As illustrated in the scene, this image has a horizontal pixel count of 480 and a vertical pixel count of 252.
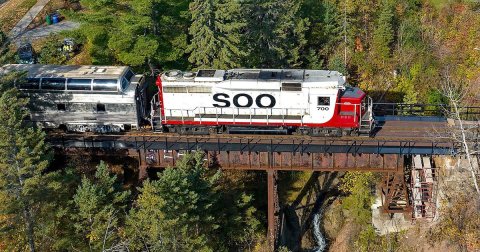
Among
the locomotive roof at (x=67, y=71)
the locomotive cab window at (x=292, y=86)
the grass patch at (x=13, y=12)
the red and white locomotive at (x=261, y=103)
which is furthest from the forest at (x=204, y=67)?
the locomotive cab window at (x=292, y=86)

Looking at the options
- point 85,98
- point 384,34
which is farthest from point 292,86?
point 384,34

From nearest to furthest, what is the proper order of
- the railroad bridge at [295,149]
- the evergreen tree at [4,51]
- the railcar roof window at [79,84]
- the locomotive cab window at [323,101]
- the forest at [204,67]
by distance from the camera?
1. the forest at [204,67]
2. the evergreen tree at [4,51]
3. the railroad bridge at [295,149]
4. the locomotive cab window at [323,101]
5. the railcar roof window at [79,84]

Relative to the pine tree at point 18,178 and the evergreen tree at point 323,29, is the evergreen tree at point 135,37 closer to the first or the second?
the pine tree at point 18,178

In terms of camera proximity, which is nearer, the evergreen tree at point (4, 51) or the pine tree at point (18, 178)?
A: the pine tree at point (18, 178)

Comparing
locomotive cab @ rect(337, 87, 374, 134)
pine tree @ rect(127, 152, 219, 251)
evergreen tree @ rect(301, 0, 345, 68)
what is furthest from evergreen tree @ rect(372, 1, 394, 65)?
pine tree @ rect(127, 152, 219, 251)

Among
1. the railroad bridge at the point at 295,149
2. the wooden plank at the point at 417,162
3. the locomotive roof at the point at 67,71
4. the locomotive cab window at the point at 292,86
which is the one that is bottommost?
the wooden plank at the point at 417,162

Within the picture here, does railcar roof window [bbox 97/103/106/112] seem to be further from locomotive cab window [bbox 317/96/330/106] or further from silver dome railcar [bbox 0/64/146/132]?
locomotive cab window [bbox 317/96/330/106]

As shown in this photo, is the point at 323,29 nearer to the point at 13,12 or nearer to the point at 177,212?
the point at 177,212

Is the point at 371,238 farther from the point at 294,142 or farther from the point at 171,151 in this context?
the point at 171,151
